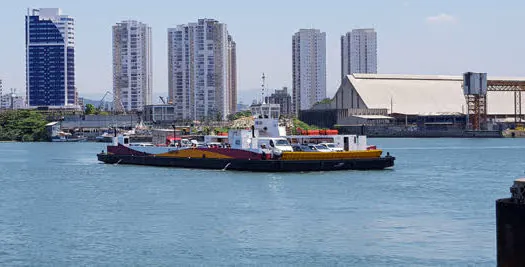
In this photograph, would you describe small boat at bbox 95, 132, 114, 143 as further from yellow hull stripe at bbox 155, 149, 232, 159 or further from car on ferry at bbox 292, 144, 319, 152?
car on ferry at bbox 292, 144, 319, 152

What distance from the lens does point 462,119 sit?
166 m

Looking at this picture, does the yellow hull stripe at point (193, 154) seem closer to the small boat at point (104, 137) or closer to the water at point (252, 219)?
the water at point (252, 219)

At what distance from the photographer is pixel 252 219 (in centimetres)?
3491

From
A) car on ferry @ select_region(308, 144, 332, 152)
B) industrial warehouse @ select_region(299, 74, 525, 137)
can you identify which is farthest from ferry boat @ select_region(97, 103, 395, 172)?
industrial warehouse @ select_region(299, 74, 525, 137)

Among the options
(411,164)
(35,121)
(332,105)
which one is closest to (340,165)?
(411,164)

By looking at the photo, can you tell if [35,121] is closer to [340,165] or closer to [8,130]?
[8,130]

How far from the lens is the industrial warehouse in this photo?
162625 mm

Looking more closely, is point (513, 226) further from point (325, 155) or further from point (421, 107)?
point (421, 107)

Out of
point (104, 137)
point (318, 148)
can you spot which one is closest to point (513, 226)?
point (318, 148)

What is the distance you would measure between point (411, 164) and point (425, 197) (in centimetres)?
2831

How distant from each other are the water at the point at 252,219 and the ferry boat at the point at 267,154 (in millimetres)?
975

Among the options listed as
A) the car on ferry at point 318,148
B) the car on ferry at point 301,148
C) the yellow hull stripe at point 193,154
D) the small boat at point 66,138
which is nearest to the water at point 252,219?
the yellow hull stripe at point 193,154

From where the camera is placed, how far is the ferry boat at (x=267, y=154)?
57.3 m

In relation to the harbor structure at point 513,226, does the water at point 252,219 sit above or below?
below
